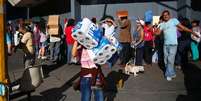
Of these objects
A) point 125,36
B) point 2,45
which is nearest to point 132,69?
point 125,36

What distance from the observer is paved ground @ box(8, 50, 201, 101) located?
34.8ft

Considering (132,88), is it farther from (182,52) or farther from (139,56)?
(182,52)

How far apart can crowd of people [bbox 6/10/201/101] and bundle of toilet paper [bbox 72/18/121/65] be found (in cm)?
17

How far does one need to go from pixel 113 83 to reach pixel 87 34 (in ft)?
15.7

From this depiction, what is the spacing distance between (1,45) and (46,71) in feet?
29.3

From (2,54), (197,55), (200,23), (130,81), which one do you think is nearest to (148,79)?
(130,81)

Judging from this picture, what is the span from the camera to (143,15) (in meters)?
17.7

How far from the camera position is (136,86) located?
11.9 metres

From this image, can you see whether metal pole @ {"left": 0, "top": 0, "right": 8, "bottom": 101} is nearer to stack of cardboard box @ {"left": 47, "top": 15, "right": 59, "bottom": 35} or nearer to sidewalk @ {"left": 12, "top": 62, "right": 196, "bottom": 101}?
sidewalk @ {"left": 12, "top": 62, "right": 196, "bottom": 101}

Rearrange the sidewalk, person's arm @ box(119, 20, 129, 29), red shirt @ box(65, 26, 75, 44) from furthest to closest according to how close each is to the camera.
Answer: red shirt @ box(65, 26, 75, 44), person's arm @ box(119, 20, 129, 29), the sidewalk

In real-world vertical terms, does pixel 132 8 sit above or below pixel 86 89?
above

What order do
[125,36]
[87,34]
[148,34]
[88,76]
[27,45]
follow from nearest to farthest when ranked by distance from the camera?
1. [87,34]
2. [88,76]
3. [27,45]
4. [125,36]
5. [148,34]

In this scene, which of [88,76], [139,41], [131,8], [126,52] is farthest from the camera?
[131,8]

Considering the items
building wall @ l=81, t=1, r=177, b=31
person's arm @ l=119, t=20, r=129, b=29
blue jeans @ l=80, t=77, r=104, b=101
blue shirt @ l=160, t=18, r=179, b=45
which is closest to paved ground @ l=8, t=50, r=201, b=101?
blue shirt @ l=160, t=18, r=179, b=45
